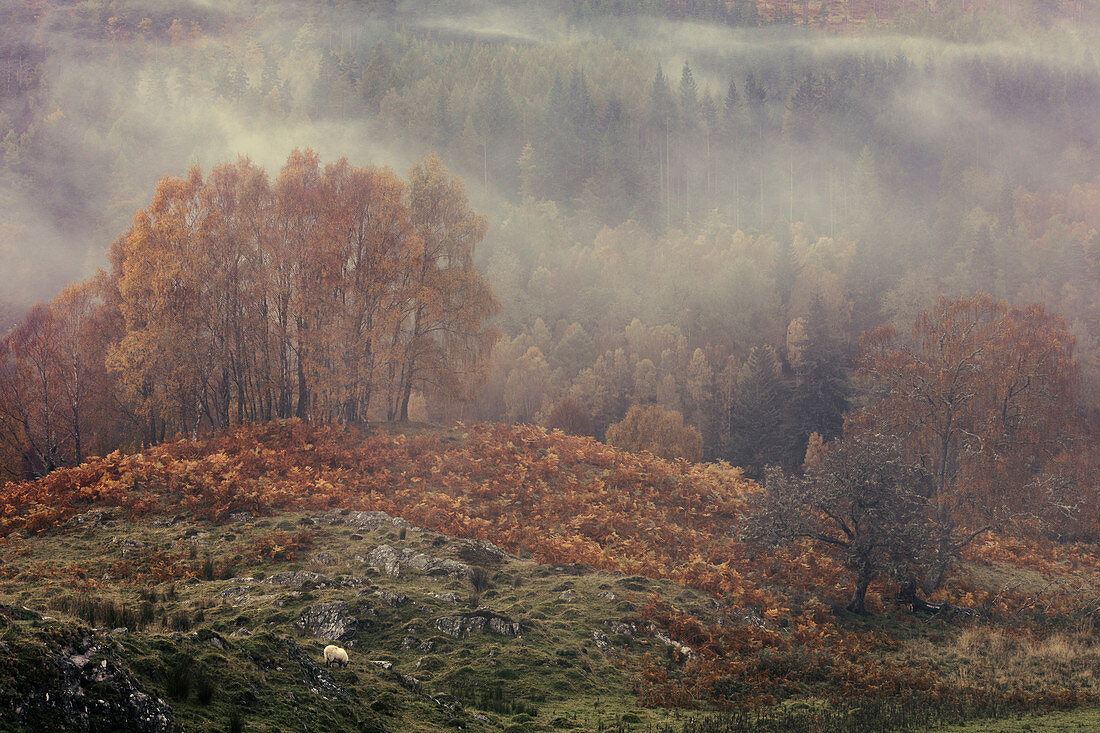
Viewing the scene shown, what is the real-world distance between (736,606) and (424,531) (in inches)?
407

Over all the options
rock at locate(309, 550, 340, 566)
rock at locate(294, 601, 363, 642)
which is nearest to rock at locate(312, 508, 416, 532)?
rock at locate(309, 550, 340, 566)

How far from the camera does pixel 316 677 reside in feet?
36.9

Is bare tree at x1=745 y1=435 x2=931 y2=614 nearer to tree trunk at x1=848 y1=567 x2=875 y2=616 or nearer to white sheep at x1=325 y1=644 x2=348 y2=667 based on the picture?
tree trunk at x1=848 y1=567 x2=875 y2=616

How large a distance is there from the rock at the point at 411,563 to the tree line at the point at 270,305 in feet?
58.0

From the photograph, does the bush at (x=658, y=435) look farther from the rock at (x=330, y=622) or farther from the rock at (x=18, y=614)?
the rock at (x=18, y=614)

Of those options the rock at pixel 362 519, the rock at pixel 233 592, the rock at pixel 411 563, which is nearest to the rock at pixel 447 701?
the rock at pixel 233 592

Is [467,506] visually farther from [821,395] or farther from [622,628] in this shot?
[821,395]

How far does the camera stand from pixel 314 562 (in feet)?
65.8

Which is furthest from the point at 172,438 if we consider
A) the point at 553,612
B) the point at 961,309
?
the point at 961,309

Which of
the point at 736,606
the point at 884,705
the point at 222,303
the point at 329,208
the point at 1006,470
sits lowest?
the point at 1006,470

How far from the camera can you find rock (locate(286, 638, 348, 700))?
10930 mm

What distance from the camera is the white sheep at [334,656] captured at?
492 inches

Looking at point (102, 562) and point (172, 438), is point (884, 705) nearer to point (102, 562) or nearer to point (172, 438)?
point (102, 562)

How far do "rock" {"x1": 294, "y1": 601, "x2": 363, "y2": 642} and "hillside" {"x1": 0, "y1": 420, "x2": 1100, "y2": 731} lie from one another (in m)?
0.05
